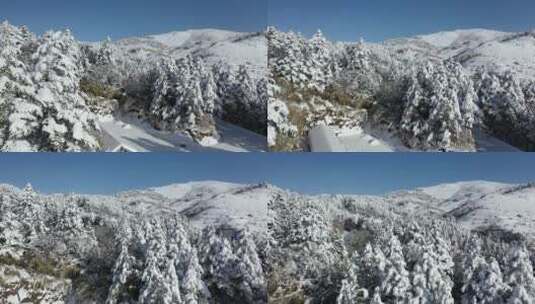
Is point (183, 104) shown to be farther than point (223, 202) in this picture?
No

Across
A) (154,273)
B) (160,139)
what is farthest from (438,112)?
(154,273)

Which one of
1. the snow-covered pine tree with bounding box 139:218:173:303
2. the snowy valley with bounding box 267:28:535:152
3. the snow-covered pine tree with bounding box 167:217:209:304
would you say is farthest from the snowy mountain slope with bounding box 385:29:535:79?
the snow-covered pine tree with bounding box 139:218:173:303

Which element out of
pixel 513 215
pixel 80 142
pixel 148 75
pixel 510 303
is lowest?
pixel 510 303

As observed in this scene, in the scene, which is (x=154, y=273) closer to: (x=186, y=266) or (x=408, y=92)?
(x=186, y=266)

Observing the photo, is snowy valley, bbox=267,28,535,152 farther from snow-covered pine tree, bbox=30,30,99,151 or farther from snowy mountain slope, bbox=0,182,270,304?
snow-covered pine tree, bbox=30,30,99,151

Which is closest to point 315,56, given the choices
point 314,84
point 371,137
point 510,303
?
point 314,84

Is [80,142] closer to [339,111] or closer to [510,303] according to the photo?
[339,111]
